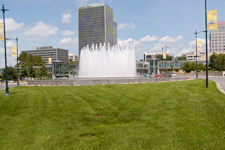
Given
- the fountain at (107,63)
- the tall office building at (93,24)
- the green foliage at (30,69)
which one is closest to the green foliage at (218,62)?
the fountain at (107,63)

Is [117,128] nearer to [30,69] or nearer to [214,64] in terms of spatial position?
[30,69]

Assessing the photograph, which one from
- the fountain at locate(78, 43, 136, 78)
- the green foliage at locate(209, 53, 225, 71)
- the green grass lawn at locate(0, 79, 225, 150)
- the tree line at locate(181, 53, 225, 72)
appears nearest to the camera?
the green grass lawn at locate(0, 79, 225, 150)

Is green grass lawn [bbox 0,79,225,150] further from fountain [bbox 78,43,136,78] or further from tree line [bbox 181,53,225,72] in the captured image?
tree line [bbox 181,53,225,72]

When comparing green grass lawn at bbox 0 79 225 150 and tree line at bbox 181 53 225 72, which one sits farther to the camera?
tree line at bbox 181 53 225 72

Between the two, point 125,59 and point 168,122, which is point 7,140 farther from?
point 125,59

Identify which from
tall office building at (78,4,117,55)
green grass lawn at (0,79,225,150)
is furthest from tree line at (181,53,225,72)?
tall office building at (78,4,117,55)

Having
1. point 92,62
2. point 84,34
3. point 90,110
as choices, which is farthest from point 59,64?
point 90,110

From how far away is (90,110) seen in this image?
10500 millimetres

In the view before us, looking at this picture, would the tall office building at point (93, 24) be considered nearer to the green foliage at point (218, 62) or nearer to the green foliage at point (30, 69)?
the green foliage at point (30, 69)

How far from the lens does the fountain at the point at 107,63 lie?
35.9 meters

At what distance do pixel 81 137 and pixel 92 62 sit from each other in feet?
99.4

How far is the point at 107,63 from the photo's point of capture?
119 ft

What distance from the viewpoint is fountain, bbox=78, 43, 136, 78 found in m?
35.9

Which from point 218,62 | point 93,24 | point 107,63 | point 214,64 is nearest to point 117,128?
point 107,63
